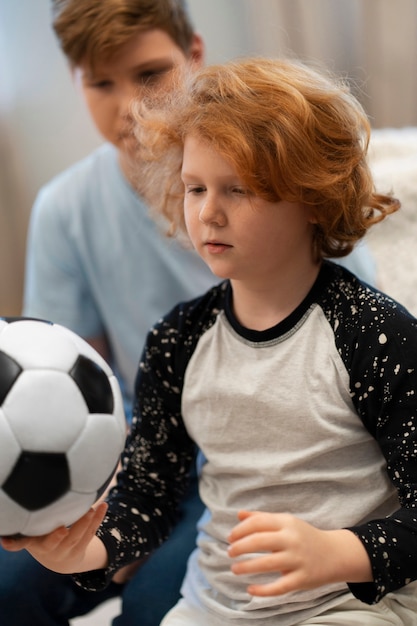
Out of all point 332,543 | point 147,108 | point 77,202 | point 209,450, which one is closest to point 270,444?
point 209,450

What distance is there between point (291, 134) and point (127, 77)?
1.64 feet

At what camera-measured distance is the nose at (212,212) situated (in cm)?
91

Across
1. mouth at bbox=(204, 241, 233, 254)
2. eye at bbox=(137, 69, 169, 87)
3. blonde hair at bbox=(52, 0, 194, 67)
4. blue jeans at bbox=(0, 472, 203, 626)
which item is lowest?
blue jeans at bbox=(0, 472, 203, 626)

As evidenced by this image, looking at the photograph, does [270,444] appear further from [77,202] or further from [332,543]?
[77,202]

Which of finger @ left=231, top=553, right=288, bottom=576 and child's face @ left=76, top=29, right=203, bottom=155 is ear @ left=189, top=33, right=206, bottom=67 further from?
finger @ left=231, top=553, right=288, bottom=576

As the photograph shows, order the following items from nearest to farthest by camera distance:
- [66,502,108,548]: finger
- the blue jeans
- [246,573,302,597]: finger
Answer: [246,573,302,597]: finger
[66,502,108,548]: finger
the blue jeans

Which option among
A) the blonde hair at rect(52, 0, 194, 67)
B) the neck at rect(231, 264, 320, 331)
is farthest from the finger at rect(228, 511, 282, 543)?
the blonde hair at rect(52, 0, 194, 67)

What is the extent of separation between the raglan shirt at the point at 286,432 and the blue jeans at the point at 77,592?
0.22 feet

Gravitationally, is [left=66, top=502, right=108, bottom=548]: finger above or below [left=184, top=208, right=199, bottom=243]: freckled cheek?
below

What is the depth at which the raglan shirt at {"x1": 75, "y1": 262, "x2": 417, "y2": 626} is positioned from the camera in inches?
34.9

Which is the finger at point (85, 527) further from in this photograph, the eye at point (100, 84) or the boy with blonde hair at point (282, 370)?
the eye at point (100, 84)

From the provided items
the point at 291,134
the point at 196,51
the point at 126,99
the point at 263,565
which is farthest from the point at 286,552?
the point at 196,51

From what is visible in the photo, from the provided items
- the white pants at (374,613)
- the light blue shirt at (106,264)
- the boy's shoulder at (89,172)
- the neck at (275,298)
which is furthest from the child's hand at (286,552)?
the boy's shoulder at (89,172)

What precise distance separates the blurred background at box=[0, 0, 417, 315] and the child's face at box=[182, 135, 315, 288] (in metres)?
1.39
